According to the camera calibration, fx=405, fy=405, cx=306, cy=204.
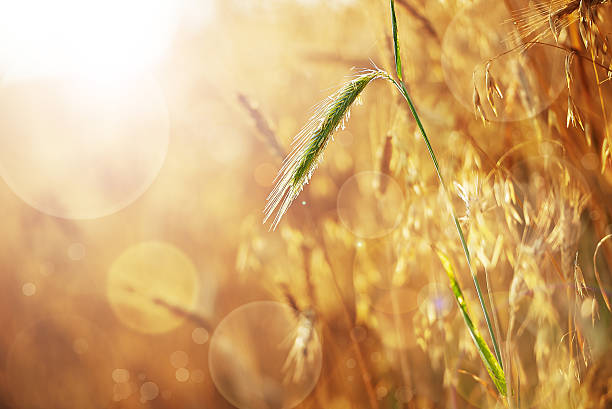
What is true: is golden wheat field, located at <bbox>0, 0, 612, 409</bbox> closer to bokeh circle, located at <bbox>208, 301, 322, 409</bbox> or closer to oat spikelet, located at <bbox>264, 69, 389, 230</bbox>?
bokeh circle, located at <bbox>208, 301, 322, 409</bbox>

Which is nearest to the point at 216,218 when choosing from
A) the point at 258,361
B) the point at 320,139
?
the point at 258,361

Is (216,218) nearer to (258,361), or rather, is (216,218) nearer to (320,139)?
(258,361)

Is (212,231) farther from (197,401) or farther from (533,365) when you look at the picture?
(533,365)

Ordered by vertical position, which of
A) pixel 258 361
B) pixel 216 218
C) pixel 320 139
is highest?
pixel 320 139

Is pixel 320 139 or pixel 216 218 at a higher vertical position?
pixel 320 139

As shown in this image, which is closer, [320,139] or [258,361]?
[320,139]

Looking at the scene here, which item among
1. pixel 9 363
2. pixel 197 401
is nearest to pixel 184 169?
pixel 197 401

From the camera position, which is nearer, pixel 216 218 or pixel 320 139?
pixel 320 139

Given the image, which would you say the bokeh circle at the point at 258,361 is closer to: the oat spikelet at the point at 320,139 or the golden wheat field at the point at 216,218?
the golden wheat field at the point at 216,218

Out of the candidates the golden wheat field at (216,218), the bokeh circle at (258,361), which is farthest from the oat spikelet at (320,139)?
the bokeh circle at (258,361)

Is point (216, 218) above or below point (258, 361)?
above

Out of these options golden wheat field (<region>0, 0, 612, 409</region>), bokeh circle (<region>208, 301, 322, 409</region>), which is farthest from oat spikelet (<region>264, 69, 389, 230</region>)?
bokeh circle (<region>208, 301, 322, 409</region>)
